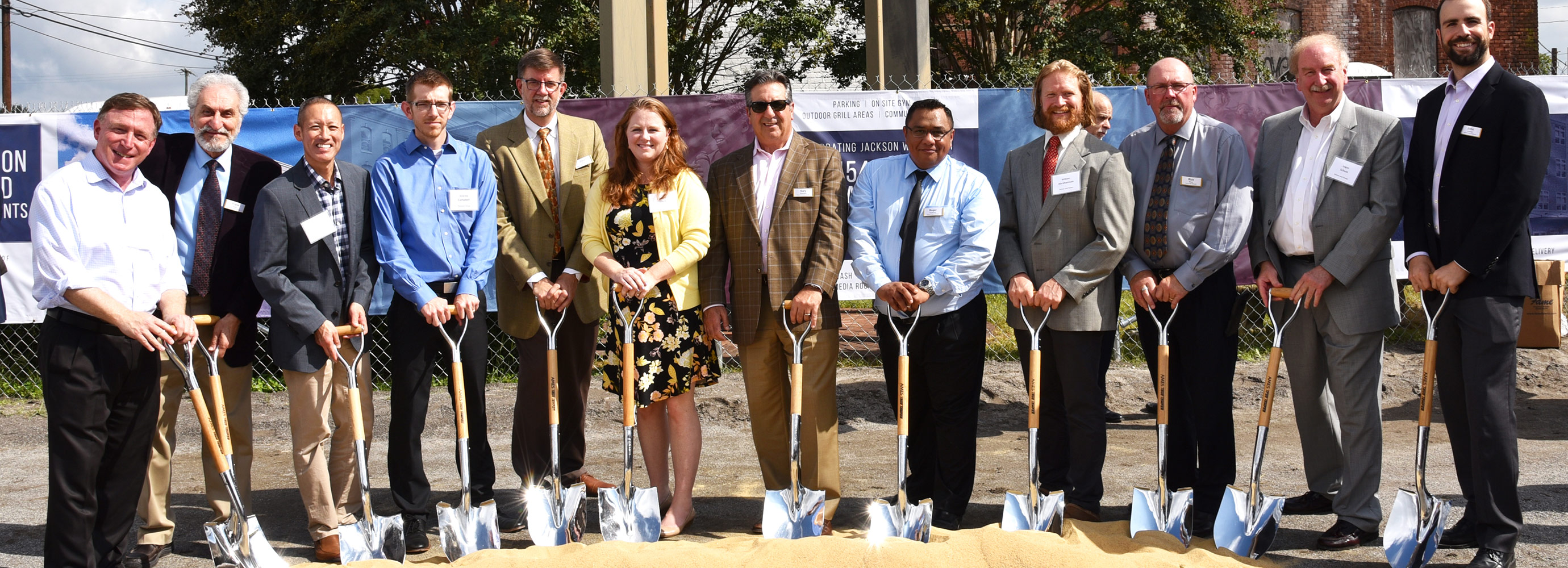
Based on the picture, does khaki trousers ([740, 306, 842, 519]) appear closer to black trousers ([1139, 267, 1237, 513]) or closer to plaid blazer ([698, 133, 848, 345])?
plaid blazer ([698, 133, 848, 345])

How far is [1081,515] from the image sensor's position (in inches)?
171

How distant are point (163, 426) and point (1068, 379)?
373cm

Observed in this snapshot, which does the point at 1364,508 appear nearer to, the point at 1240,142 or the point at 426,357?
the point at 1240,142

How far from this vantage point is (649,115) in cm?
434

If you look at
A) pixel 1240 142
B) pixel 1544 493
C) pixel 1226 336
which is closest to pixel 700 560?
pixel 1226 336

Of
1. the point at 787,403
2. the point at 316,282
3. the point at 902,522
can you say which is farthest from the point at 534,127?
the point at 902,522

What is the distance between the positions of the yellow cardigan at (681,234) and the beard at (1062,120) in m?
1.47

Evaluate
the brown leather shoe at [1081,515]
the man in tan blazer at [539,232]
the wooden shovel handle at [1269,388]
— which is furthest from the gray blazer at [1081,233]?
the man in tan blazer at [539,232]

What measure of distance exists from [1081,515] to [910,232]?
1.35 m

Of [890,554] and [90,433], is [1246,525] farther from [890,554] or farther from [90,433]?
[90,433]

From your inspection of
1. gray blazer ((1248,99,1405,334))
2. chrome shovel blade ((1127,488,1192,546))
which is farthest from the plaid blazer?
gray blazer ((1248,99,1405,334))

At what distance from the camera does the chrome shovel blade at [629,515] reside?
4121mm

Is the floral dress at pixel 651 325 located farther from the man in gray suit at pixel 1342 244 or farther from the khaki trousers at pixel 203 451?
the man in gray suit at pixel 1342 244

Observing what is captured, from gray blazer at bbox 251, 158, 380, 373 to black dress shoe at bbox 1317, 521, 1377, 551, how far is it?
153 inches
